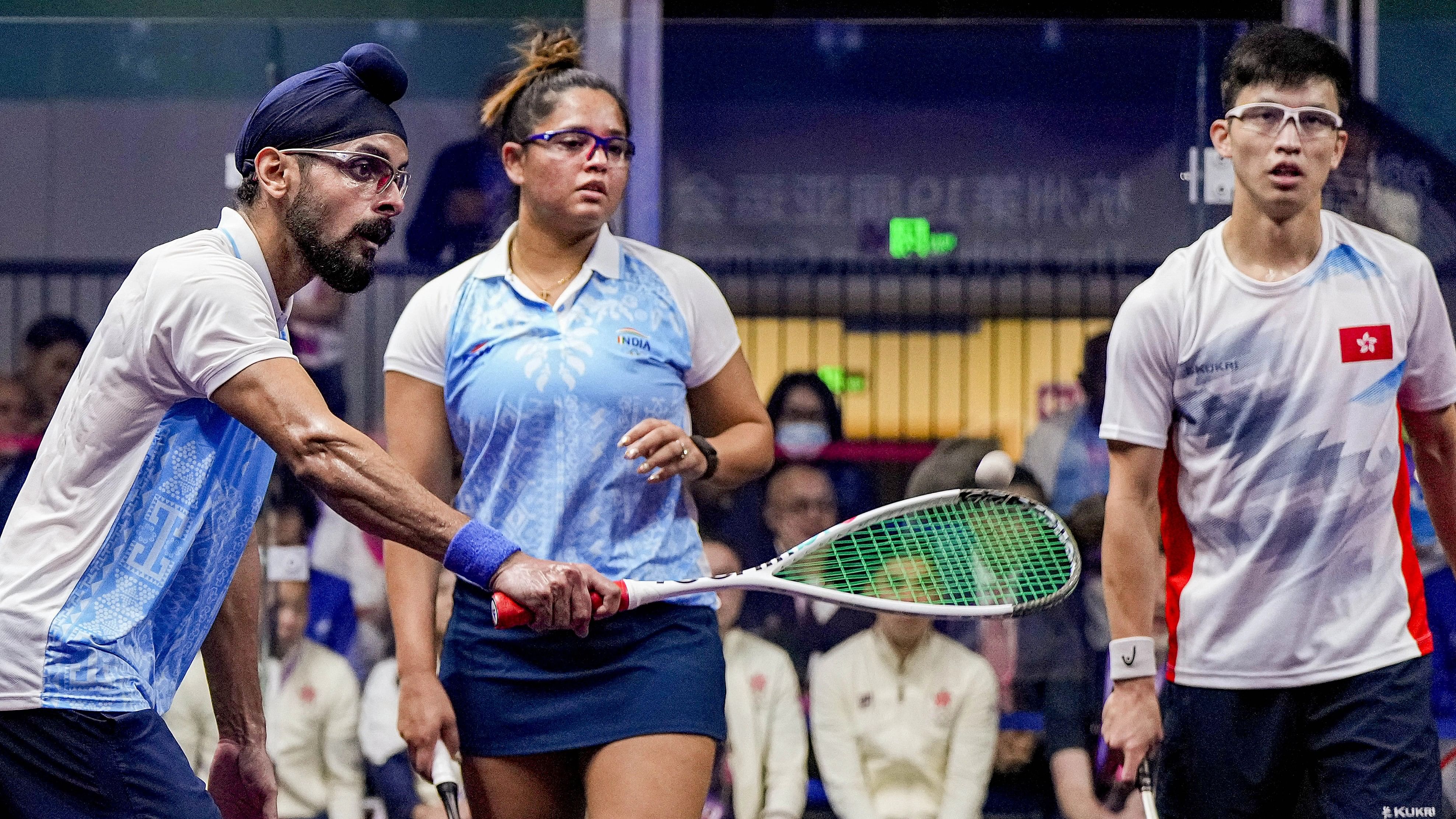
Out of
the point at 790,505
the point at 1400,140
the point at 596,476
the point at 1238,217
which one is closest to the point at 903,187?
the point at 790,505

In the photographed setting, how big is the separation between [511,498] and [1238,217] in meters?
1.10

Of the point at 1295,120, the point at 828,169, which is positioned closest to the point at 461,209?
the point at 828,169

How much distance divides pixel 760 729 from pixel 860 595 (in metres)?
1.56

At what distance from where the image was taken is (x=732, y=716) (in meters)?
3.64

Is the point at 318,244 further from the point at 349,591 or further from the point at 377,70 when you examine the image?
the point at 349,591

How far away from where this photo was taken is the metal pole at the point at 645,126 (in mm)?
3742

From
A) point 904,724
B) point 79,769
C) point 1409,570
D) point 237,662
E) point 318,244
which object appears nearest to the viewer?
point 79,769

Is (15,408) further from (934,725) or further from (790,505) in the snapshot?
(934,725)

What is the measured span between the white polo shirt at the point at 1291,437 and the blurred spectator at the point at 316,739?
80.8 inches

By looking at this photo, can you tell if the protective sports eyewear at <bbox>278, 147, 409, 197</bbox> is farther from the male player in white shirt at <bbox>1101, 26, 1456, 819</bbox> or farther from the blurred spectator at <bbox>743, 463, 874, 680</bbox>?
the blurred spectator at <bbox>743, 463, 874, 680</bbox>

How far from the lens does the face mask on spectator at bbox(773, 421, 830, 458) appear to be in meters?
3.78

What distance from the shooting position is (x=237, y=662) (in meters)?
2.08

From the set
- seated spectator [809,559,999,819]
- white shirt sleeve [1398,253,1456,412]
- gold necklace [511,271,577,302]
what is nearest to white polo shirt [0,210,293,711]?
gold necklace [511,271,577,302]

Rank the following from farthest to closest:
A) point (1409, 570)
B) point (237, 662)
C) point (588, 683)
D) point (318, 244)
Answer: point (1409, 570) < point (588, 683) < point (237, 662) < point (318, 244)
